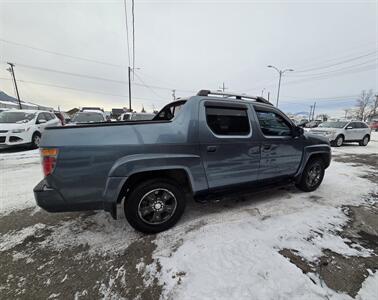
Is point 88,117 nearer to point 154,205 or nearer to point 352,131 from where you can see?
point 154,205

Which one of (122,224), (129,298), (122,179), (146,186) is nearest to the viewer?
(129,298)

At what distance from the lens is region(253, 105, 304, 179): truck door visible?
10.7 ft

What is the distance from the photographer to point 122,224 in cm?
295

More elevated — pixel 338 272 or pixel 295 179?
pixel 295 179

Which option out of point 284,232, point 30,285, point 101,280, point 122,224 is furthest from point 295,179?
point 30,285

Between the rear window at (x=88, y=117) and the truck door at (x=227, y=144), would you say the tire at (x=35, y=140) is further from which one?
the truck door at (x=227, y=144)

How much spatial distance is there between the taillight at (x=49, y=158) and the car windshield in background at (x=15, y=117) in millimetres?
8437

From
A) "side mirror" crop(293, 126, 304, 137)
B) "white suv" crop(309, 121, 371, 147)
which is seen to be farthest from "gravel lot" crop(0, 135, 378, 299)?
"white suv" crop(309, 121, 371, 147)

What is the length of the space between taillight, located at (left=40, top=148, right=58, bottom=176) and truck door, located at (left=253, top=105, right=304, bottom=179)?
2862 millimetres

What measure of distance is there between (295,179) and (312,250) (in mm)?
1762

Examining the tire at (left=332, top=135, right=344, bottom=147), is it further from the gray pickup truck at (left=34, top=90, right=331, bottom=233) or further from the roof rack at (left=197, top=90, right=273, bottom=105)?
the roof rack at (left=197, top=90, right=273, bottom=105)

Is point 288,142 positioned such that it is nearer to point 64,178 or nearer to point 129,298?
point 129,298

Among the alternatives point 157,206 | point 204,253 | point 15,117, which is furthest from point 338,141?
point 15,117

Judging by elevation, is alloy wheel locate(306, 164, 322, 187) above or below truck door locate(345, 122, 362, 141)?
below
